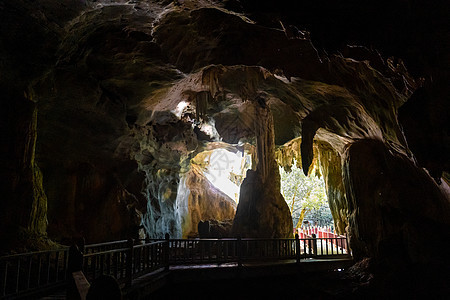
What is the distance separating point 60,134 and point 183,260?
6.81 metres

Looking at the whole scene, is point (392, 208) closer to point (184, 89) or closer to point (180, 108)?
point (184, 89)

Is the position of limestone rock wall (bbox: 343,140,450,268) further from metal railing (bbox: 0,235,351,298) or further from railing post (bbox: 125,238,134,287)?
railing post (bbox: 125,238,134,287)

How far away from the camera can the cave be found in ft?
18.0

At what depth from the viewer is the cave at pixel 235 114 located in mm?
5500

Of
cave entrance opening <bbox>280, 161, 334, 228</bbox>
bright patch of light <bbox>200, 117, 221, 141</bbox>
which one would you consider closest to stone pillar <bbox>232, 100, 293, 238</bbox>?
bright patch of light <bbox>200, 117, 221, 141</bbox>

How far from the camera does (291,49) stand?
378 inches

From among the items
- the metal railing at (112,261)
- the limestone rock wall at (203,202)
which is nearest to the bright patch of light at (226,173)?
the limestone rock wall at (203,202)

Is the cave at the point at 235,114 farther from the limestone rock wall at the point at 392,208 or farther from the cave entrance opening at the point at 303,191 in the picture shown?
the cave entrance opening at the point at 303,191

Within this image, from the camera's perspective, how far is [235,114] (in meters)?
17.5

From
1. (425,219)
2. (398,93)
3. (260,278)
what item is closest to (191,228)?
(260,278)

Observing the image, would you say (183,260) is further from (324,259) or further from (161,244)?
(324,259)

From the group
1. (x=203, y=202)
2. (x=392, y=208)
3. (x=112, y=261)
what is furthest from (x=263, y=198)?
(x=203, y=202)

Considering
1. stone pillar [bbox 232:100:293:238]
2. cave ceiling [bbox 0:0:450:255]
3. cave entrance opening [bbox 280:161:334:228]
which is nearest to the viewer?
cave ceiling [bbox 0:0:450:255]

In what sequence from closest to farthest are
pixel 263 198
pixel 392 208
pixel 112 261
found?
pixel 112 261 → pixel 392 208 → pixel 263 198
